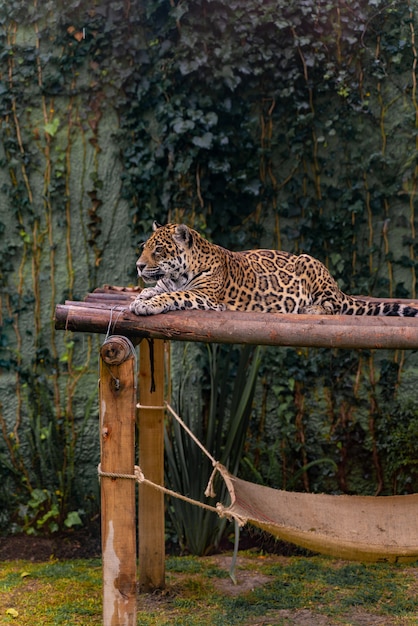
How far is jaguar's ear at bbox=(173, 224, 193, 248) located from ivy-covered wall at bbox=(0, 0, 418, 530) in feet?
4.54

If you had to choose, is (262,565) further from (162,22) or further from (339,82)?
(162,22)

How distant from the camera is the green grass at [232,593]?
3.91 m

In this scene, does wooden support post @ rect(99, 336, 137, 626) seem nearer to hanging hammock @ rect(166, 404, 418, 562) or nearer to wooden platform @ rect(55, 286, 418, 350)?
wooden platform @ rect(55, 286, 418, 350)

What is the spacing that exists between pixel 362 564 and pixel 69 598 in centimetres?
171

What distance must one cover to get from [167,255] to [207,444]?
4.97ft

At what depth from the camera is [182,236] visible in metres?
3.57

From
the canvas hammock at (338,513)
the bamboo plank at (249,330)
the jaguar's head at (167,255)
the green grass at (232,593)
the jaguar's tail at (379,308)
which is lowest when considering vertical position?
the green grass at (232,593)

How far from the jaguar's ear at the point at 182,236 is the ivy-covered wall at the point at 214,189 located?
4.54 ft

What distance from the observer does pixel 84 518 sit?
5039 millimetres

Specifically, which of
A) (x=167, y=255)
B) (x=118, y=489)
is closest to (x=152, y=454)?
(x=167, y=255)

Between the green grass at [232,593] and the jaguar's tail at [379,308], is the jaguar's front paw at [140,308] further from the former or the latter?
the green grass at [232,593]

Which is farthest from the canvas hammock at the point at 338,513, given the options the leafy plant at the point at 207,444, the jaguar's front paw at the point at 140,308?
the leafy plant at the point at 207,444

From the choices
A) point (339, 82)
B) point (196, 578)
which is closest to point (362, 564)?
point (196, 578)

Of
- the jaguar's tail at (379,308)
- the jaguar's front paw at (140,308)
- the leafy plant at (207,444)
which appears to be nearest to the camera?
the jaguar's front paw at (140,308)
